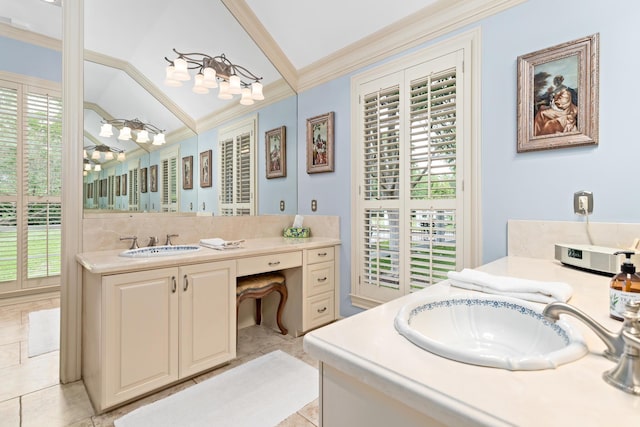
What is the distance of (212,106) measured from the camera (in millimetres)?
2785

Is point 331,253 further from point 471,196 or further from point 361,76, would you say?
point 361,76

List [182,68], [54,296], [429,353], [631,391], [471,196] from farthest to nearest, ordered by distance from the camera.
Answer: [54,296]
[182,68]
[471,196]
[429,353]
[631,391]

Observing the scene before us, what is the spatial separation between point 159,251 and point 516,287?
2.09 m

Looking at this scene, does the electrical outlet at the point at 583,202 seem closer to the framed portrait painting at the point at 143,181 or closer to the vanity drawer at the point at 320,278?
the vanity drawer at the point at 320,278

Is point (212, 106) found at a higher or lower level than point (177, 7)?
lower

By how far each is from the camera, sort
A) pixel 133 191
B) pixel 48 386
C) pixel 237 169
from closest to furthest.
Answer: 1. pixel 48 386
2. pixel 133 191
3. pixel 237 169

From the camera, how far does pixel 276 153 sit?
3277 mm

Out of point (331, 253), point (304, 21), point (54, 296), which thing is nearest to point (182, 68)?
point (304, 21)

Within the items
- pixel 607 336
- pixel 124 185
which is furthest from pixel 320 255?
pixel 607 336

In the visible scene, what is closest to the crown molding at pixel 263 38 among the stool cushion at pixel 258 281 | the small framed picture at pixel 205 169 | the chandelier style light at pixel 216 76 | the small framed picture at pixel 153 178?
the chandelier style light at pixel 216 76

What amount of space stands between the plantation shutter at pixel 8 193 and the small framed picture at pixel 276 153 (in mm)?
2007

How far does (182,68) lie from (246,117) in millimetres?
699

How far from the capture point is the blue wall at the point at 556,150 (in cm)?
158

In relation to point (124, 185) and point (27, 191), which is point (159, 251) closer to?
point (124, 185)
